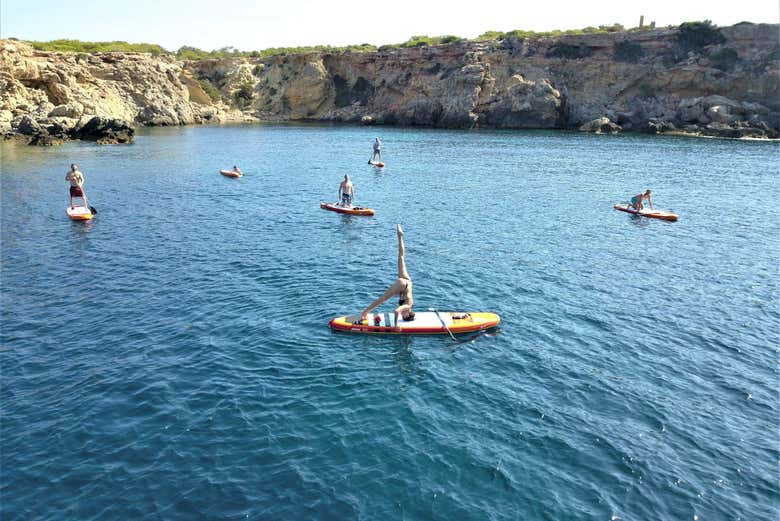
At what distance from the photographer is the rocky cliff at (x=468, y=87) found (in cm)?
8588

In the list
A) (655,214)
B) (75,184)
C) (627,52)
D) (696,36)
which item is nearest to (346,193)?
(75,184)

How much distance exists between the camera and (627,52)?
104000 millimetres

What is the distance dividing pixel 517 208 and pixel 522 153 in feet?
112

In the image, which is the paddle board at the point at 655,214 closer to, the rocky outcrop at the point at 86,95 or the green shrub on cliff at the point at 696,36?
the rocky outcrop at the point at 86,95

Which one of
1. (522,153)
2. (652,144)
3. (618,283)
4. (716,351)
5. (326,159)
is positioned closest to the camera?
(716,351)

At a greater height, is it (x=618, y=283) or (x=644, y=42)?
(x=644, y=42)

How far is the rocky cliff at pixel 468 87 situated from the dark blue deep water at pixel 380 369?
5734cm

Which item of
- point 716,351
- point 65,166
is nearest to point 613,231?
point 716,351

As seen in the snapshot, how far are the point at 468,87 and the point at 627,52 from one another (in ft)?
98.3

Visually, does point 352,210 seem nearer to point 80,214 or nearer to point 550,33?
point 80,214

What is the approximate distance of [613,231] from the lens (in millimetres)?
33750

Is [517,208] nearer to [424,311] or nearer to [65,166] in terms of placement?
[424,311]

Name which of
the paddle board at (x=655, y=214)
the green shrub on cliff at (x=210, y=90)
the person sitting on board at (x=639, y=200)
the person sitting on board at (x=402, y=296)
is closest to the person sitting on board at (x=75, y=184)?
the person sitting on board at (x=402, y=296)

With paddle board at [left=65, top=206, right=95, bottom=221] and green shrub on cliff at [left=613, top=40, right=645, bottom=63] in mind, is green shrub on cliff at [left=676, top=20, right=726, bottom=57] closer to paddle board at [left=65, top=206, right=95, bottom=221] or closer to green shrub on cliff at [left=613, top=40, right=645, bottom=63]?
green shrub on cliff at [left=613, top=40, right=645, bottom=63]
